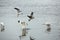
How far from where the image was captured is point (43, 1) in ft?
4.99

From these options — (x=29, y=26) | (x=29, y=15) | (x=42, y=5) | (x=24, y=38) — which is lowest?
(x=24, y=38)

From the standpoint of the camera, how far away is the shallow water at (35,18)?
4.92ft

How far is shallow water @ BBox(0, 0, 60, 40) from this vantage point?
59.1 inches

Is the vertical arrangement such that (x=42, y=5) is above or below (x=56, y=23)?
above

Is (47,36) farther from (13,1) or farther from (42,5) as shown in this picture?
(13,1)

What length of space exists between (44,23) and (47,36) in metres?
0.17

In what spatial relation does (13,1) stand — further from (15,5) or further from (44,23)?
(44,23)

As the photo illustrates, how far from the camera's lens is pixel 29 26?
4.97ft

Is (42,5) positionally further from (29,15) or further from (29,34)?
(29,34)

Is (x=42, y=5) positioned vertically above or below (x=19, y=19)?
above

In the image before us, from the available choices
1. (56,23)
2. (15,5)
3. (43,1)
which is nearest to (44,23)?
(56,23)

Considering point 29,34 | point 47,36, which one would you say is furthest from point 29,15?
point 47,36

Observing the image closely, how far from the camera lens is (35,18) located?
151cm

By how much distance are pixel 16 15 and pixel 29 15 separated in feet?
0.55
